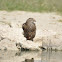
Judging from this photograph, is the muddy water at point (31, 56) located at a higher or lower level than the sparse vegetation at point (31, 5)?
lower

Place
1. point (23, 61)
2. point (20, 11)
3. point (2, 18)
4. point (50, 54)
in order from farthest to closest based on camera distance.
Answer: point (20, 11) → point (2, 18) → point (50, 54) → point (23, 61)

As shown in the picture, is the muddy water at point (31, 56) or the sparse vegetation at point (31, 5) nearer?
the muddy water at point (31, 56)

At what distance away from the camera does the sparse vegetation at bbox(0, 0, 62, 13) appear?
2334 centimetres

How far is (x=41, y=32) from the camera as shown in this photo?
16734 millimetres

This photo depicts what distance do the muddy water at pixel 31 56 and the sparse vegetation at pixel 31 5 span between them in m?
8.20

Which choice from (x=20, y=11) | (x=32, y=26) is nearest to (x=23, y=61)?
(x=32, y=26)

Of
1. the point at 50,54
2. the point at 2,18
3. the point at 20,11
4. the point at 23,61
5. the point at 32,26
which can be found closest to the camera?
the point at 23,61

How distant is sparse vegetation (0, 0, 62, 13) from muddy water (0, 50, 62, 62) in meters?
8.20

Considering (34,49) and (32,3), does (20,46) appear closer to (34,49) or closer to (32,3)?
(34,49)

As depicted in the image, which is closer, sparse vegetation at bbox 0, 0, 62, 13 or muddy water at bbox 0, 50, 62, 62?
muddy water at bbox 0, 50, 62, 62

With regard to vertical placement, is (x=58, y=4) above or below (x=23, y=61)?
above

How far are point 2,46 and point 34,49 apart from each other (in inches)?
46.4

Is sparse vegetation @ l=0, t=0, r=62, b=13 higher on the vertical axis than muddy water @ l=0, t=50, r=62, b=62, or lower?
higher

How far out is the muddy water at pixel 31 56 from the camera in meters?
14.0
